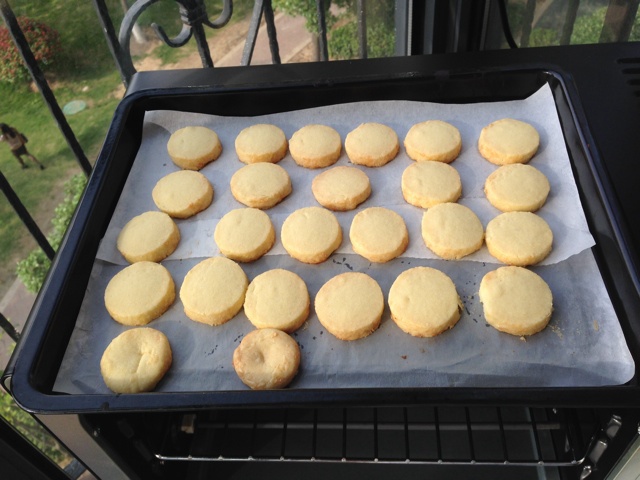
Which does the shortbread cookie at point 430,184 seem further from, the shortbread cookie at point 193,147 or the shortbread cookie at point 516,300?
the shortbread cookie at point 193,147

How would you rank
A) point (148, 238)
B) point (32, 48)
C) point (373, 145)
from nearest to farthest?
point (148, 238), point (373, 145), point (32, 48)

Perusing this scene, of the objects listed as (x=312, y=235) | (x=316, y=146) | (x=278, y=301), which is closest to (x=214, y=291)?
(x=278, y=301)

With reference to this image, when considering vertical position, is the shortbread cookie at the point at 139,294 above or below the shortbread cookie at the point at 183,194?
below

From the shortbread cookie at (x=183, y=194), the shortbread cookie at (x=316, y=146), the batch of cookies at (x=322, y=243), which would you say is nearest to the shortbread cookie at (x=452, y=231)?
the batch of cookies at (x=322, y=243)

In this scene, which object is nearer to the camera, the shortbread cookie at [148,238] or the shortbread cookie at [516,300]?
the shortbread cookie at [516,300]

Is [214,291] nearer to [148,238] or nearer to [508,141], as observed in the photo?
[148,238]

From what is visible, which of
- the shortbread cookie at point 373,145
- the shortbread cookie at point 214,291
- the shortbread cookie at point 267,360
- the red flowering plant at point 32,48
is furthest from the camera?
the red flowering plant at point 32,48

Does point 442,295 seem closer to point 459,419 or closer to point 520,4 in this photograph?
point 459,419
